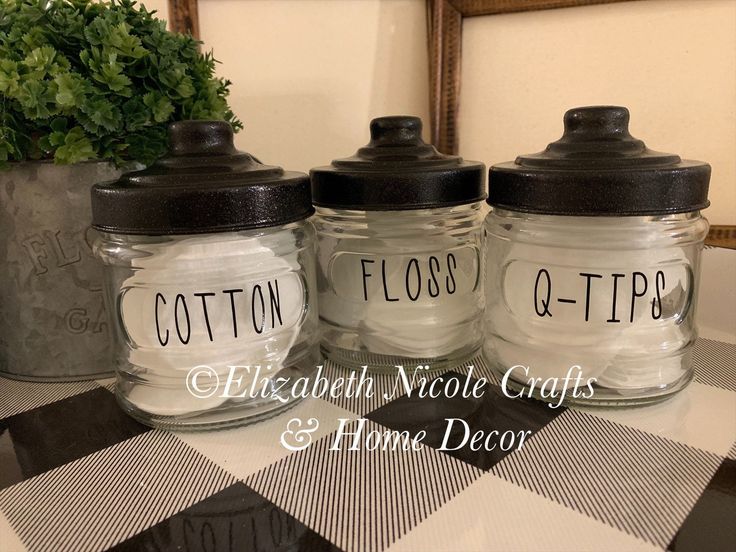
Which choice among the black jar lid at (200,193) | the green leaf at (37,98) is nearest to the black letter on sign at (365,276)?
the black jar lid at (200,193)

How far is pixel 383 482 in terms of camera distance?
46 cm

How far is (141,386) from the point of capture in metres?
0.58

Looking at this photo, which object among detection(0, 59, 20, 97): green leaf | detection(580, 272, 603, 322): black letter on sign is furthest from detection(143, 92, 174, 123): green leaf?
detection(580, 272, 603, 322): black letter on sign

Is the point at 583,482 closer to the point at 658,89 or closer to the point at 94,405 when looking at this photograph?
the point at 94,405

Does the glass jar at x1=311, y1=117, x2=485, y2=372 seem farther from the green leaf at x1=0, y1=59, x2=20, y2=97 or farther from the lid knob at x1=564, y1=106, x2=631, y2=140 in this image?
the green leaf at x1=0, y1=59, x2=20, y2=97

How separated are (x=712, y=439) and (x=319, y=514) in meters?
A: 0.34

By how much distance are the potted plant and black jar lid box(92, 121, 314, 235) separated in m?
0.10

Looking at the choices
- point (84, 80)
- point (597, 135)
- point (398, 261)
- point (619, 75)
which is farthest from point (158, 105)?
point (619, 75)

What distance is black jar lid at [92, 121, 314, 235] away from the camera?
49 centimetres

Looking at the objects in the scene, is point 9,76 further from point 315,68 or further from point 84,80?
point 315,68

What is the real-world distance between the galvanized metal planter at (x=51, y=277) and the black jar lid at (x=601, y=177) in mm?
434

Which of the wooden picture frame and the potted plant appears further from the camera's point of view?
the wooden picture frame

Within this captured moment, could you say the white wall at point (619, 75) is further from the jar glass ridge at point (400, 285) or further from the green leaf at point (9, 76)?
the green leaf at point (9, 76)

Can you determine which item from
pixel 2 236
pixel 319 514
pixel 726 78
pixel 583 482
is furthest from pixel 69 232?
pixel 726 78
